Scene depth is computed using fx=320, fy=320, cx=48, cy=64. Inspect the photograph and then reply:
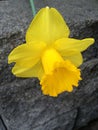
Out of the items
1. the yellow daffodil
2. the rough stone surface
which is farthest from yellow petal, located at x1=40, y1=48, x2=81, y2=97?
the rough stone surface

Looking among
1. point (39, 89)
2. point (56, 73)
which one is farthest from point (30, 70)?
point (39, 89)

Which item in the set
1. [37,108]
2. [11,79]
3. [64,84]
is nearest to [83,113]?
[37,108]

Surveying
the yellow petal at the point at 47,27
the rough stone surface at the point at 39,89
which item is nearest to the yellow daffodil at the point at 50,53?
the yellow petal at the point at 47,27

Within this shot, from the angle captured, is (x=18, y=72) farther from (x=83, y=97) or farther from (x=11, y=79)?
(x=83, y=97)

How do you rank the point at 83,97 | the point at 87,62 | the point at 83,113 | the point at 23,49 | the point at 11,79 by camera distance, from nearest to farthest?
1. the point at 23,49
2. the point at 11,79
3. the point at 87,62
4. the point at 83,97
5. the point at 83,113

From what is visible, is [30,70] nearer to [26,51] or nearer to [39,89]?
[26,51]

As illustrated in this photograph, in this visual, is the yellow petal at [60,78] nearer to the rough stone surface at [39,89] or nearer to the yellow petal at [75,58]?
the yellow petal at [75,58]
